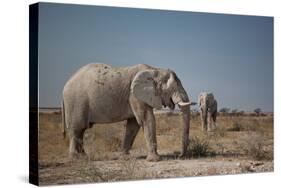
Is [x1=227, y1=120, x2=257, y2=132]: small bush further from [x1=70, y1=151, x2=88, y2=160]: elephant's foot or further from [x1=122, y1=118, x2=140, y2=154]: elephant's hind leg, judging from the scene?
[x1=70, y1=151, x2=88, y2=160]: elephant's foot

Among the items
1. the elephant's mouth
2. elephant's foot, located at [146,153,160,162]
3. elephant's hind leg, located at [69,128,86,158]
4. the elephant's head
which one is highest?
the elephant's head

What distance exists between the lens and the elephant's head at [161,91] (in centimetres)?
1425

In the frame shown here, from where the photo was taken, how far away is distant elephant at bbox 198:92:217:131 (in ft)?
48.5

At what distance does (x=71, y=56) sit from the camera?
13773 millimetres

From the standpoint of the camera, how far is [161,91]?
14.5 meters

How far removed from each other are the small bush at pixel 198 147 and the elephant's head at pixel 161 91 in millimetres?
156

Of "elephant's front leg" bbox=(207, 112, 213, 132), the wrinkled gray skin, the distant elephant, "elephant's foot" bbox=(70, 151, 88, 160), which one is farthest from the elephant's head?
"elephant's foot" bbox=(70, 151, 88, 160)

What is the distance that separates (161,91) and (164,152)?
1.06 meters

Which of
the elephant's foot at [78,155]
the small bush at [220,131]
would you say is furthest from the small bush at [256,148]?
the elephant's foot at [78,155]

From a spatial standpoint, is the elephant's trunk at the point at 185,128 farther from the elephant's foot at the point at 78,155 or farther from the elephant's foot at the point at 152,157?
the elephant's foot at the point at 78,155

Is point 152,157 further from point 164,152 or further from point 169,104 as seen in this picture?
point 169,104

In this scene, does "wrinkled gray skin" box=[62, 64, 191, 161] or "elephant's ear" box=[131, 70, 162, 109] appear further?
Answer: "elephant's ear" box=[131, 70, 162, 109]

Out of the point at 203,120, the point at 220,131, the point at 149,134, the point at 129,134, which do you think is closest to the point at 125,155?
the point at 129,134

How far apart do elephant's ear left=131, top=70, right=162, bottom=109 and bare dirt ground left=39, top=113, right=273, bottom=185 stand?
0.94 ft
